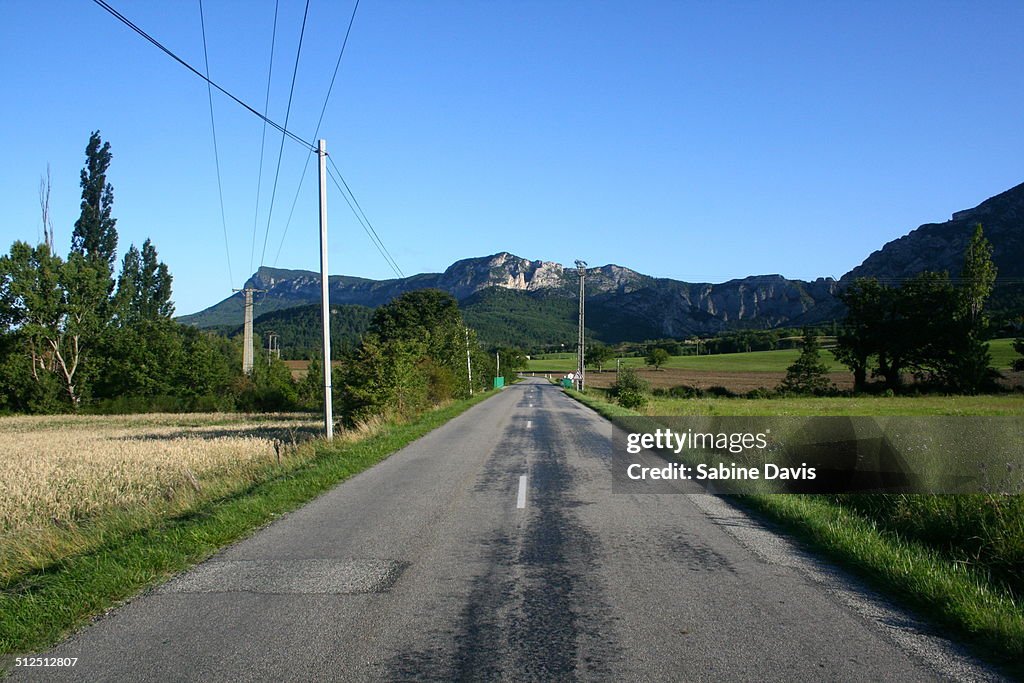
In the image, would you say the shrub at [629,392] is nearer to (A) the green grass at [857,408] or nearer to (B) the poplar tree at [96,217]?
(A) the green grass at [857,408]

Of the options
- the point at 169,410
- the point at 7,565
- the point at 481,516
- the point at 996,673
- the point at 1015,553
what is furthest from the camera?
the point at 169,410

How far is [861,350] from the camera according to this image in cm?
6812

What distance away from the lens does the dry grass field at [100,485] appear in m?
8.62

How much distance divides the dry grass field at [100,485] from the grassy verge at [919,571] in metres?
8.10

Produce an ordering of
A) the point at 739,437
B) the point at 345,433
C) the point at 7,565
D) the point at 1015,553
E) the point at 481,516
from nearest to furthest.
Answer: the point at 1015,553
the point at 7,565
the point at 481,516
the point at 739,437
the point at 345,433

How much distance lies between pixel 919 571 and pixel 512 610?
3.58 metres

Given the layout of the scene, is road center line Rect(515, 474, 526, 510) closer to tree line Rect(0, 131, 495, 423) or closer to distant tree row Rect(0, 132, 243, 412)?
tree line Rect(0, 131, 495, 423)

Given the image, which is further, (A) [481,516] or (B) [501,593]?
(A) [481,516]

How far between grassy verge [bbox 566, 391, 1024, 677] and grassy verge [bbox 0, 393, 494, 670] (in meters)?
6.27

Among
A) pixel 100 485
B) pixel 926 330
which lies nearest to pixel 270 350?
pixel 926 330

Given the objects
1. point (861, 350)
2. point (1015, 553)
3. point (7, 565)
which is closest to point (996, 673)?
point (1015, 553)

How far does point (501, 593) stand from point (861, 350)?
232 ft

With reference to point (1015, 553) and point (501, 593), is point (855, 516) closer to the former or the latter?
point (1015, 553)

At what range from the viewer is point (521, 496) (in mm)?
10477
